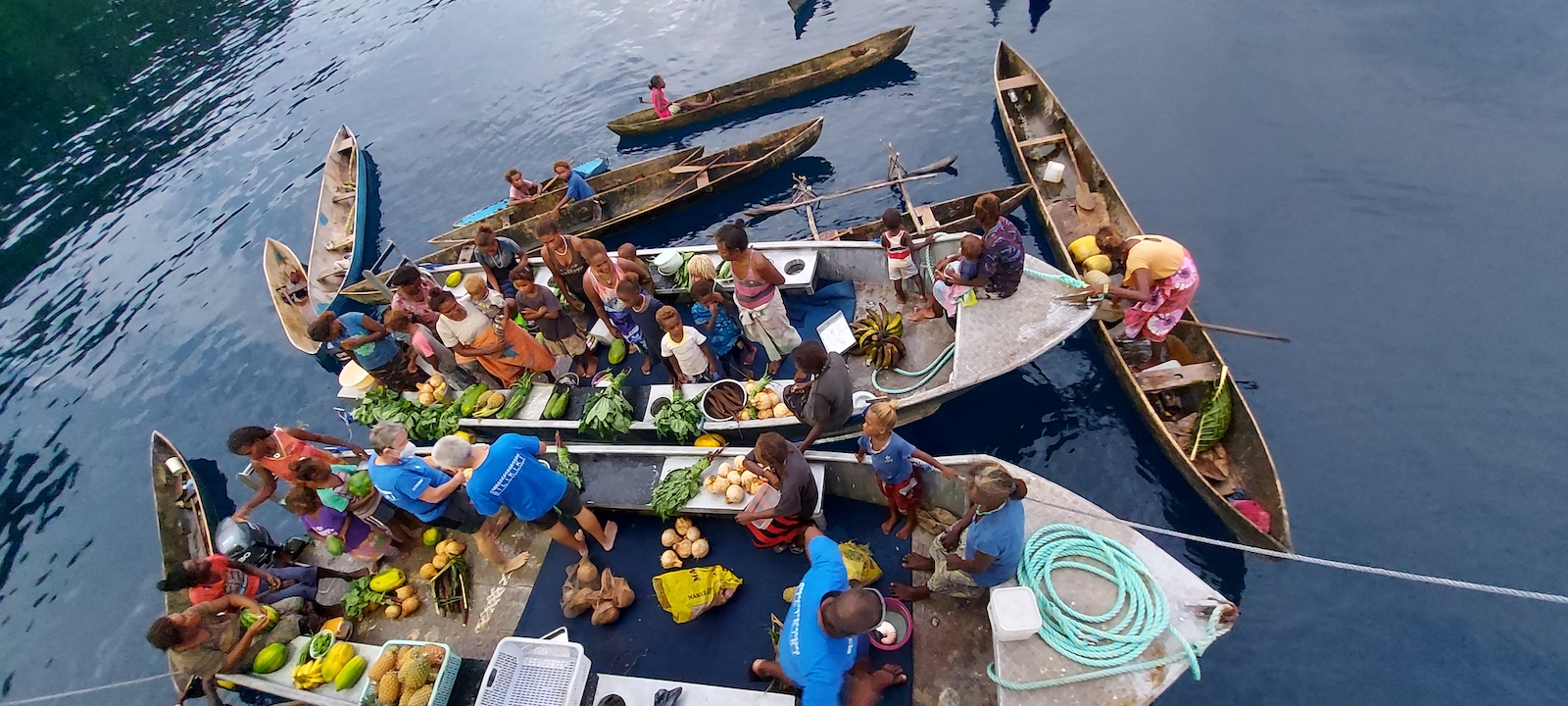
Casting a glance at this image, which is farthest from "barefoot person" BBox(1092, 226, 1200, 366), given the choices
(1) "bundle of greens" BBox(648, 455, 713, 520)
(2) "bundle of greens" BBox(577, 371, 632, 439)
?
(2) "bundle of greens" BBox(577, 371, 632, 439)

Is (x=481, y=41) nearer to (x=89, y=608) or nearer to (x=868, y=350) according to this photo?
(x=89, y=608)

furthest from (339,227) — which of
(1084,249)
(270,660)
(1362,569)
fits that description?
(1362,569)

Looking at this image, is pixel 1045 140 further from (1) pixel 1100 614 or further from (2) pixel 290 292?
(2) pixel 290 292

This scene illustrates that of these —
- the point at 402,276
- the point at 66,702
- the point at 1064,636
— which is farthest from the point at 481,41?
the point at 1064,636

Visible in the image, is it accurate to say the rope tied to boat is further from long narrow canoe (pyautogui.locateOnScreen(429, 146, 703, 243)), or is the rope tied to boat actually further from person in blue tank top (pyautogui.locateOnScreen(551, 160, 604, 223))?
long narrow canoe (pyautogui.locateOnScreen(429, 146, 703, 243))

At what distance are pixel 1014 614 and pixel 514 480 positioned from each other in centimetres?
490

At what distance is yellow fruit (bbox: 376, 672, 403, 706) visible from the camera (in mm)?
6618

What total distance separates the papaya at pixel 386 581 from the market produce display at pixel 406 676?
4.74ft

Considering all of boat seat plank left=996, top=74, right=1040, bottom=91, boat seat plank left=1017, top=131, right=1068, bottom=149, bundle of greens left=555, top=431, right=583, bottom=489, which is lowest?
bundle of greens left=555, top=431, right=583, bottom=489

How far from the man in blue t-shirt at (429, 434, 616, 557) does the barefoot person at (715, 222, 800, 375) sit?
3.32 meters

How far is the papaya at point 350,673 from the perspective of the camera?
6938mm

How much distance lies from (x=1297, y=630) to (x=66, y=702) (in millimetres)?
17668

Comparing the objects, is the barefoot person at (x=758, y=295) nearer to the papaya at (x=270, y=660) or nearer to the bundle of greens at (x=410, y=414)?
the bundle of greens at (x=410, y=414)

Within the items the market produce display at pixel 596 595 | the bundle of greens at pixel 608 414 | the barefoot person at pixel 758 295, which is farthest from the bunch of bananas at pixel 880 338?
the market produce display at pixel 596 595
